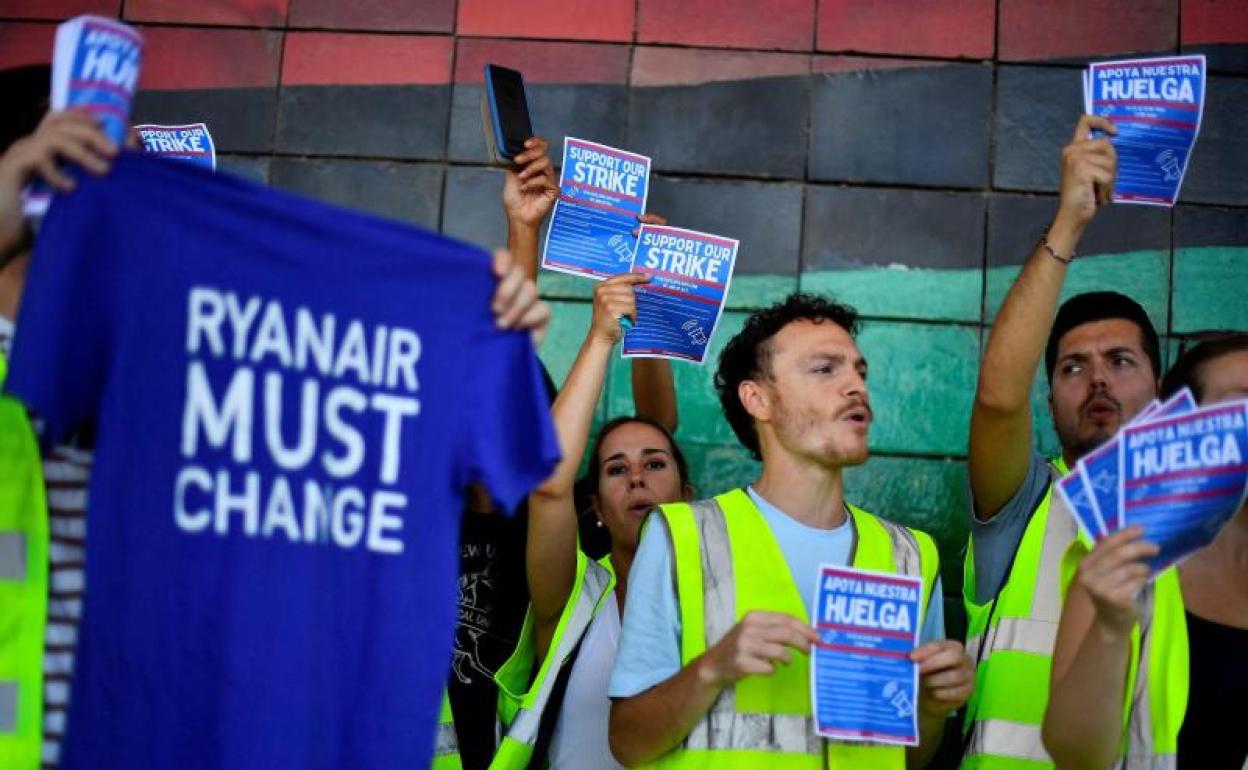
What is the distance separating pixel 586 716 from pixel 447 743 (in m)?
0.33

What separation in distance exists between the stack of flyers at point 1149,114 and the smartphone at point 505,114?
4.34 feet

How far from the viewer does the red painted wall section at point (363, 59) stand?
4.82 meters

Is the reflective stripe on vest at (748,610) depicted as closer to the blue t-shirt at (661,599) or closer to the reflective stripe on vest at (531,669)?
the blue t-shirt at (661,599)

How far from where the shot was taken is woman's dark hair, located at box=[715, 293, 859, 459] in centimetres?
353

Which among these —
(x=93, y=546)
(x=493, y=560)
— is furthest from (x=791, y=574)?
(x=93, y=546)

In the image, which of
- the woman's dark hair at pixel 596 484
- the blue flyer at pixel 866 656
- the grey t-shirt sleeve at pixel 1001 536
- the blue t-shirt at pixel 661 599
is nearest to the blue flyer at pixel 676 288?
the woman's dark hair at pixel 596 484

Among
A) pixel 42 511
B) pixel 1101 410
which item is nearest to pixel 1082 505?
pixel 1101 410

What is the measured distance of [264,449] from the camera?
8.00ft

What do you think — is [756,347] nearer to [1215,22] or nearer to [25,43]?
[1215,22]

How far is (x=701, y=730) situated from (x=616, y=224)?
1.35m

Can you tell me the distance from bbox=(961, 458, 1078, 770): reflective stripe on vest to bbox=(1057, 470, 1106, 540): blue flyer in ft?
2.24

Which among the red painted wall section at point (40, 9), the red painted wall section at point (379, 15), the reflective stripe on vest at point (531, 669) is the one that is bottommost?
the reflective stripe on vest at point (531, 669)

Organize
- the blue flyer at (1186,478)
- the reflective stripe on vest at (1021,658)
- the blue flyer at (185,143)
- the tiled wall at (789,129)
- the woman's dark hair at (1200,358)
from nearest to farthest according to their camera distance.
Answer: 1. the blue flyer at (1186,478)
2. the woman's dark hair at (1200,358)
3. the reflective stripe on vest at (1021,658)
4. the blue flyer at (185,143)
5. the tiled wall at (789,129)

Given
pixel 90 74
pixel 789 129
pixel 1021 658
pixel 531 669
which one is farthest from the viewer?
pixel 789 129
